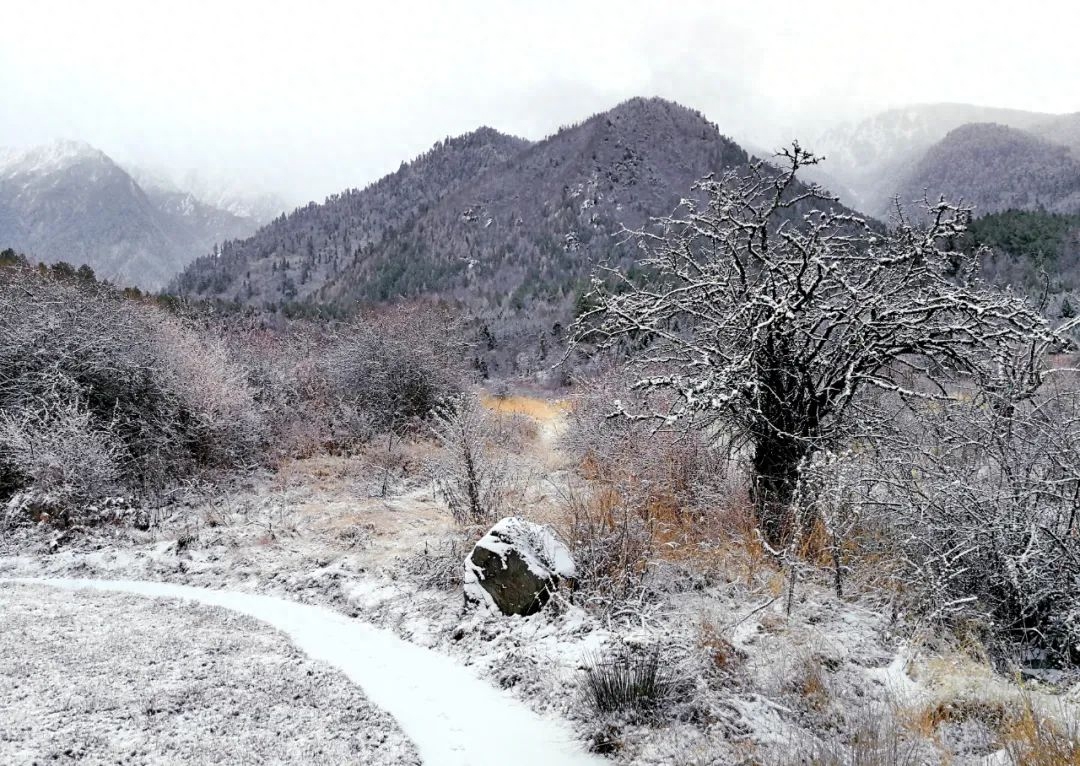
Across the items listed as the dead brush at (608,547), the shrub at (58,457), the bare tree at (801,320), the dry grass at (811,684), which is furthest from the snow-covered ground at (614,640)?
the bare tree at (801,320)

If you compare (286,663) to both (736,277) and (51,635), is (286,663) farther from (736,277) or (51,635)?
(736,277)

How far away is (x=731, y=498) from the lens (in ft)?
23.9

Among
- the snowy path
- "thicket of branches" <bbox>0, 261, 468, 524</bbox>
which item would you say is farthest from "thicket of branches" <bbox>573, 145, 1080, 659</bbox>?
"thicket of branches" <bbox>0, 261, 468, 524</bbox>

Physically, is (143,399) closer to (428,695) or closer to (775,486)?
(428,695)

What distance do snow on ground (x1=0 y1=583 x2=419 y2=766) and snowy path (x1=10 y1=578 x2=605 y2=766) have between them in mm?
232

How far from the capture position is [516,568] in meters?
6.98

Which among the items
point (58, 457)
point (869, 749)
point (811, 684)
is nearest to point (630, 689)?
point (811, 684)

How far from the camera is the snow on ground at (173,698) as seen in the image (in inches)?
174

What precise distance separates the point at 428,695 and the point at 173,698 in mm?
2152

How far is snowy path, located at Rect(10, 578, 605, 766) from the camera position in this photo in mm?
4645

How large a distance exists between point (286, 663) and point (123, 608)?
3300 millimetres

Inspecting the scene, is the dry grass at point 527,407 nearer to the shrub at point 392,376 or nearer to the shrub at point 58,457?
the shrub at point 392,376

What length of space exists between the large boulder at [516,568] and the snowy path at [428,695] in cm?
90

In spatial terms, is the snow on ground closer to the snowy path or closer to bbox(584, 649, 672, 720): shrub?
the snowy path
